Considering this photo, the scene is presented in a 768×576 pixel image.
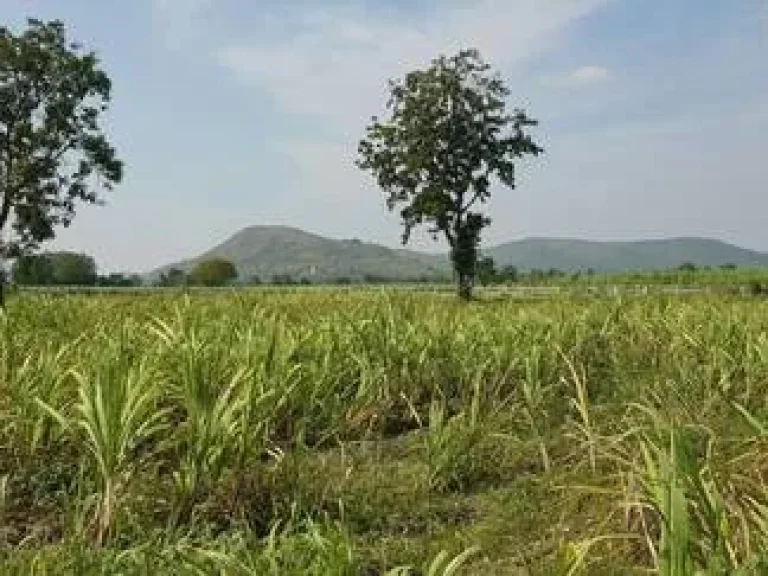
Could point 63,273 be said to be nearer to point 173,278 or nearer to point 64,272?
point 64,272

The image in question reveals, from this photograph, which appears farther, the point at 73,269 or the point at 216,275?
the point at 216,275

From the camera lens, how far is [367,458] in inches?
248

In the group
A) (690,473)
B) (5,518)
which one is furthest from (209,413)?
(690,473)

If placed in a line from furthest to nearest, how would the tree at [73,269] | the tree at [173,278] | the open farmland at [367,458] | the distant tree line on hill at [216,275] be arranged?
the tree at [73,269] < the tree at [173,278] < the distant tree line on hill at [216,275] < the open farmland at [367,458]

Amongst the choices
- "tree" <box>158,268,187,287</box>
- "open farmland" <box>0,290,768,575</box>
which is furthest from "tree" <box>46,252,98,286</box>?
"open farmland" <box>0,290,768,575</box>

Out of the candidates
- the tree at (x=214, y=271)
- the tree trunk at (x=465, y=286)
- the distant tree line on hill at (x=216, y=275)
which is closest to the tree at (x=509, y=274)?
the distant tree line on hill at (x=216, y=275)

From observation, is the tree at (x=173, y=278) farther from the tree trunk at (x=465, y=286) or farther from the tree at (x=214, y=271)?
the tree trunk at (x=465, y=286)

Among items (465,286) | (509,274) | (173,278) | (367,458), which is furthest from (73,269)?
(367,458)

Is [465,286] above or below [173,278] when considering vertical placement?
below

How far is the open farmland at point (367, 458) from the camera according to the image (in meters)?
3.89

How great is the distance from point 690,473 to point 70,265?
79.0 metres

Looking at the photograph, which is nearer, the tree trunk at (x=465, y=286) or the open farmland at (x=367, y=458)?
the open farmland at (x=367, y=458)

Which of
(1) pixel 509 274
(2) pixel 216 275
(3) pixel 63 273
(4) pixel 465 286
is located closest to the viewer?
(4) pixel 465 286

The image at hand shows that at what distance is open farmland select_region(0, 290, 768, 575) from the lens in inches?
153
